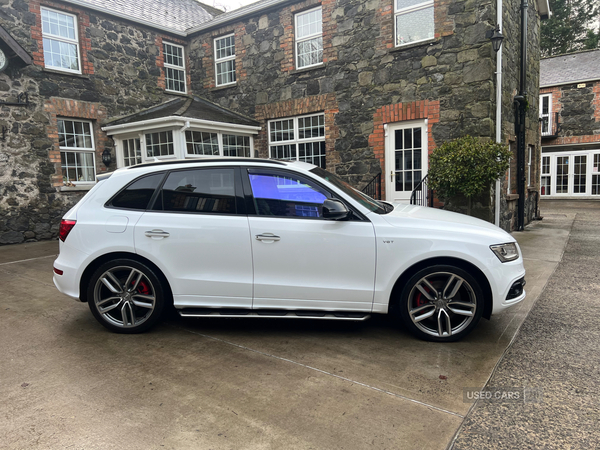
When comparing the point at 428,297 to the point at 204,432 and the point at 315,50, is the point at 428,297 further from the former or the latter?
the point at 315,50

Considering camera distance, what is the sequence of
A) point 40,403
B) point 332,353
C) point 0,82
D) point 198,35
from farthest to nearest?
1. point 198,35
2. point 0,82
3. point 332,353
4. point 40,403

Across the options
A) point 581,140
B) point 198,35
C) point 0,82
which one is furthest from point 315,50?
point 581,140

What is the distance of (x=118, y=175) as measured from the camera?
4.21m

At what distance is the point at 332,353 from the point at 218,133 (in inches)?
342

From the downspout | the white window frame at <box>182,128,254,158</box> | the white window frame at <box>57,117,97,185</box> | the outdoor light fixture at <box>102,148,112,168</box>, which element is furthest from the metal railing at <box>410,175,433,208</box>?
the white window frame at <box>57,117,97,185</box>

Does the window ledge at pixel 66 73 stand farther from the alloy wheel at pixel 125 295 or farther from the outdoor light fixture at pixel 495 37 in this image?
the outdoor light fixture at pixel 495 37

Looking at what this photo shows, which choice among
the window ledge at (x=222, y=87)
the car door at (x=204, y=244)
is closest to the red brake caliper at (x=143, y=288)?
the car door at (x=204, y=244)

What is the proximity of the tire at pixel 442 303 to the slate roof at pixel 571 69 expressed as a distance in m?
22.6

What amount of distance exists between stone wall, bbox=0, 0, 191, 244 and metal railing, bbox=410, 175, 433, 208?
8.23m

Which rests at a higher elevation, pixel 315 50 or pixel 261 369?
pixel 315 50

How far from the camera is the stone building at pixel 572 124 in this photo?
2119cm

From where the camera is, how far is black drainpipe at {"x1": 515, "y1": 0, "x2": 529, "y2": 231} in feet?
34.7

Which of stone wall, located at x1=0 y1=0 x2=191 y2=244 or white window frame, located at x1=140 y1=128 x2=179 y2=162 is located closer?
stone wall, located at x1=0 y1=0 x2=191 y2=244

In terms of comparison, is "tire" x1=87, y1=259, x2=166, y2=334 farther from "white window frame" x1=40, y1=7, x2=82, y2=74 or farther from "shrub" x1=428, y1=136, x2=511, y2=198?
"white window frame" x1=40, y1=7, x2=82, y2=74
